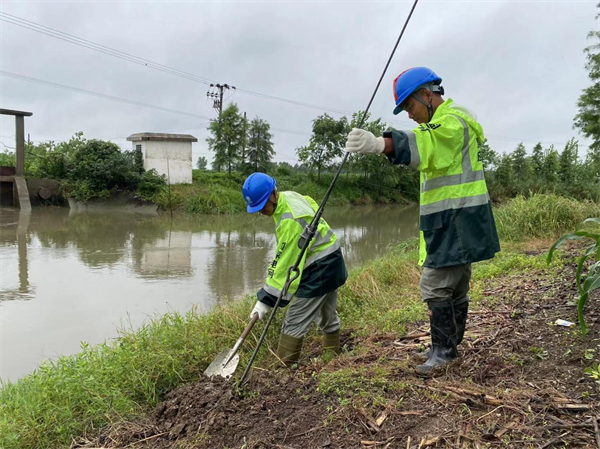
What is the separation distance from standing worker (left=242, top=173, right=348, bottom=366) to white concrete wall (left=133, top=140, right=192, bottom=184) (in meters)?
18.8

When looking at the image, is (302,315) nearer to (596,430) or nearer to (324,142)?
(596,430)

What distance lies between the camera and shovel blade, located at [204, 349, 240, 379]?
284cm

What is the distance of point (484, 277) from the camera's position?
15.4 feet

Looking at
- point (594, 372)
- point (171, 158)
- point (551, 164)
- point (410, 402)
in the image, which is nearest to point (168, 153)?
point (171, 158)

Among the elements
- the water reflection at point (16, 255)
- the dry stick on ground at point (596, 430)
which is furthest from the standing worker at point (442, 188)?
the water reflection at point (16, 255)

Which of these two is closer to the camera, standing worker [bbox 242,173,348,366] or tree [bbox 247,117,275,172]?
standing worker [bbox 242,173,348,366]

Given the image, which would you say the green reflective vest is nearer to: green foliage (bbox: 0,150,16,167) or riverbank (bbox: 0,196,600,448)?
riverbank (bbox: 0,196,600,448)

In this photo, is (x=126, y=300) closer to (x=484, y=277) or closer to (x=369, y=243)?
(x=484, y=277)

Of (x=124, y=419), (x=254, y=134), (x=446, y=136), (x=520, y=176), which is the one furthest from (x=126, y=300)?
(x=520, y=176)

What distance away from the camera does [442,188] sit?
7.62 ft

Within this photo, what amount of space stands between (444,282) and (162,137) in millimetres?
20727

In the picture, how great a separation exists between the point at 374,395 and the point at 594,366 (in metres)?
1.06

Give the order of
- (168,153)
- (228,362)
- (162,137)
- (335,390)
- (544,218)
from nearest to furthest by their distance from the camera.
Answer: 1. (335,390)
2. (228,362)
3. (544,218)
4. (162,137)
5. (168,153)

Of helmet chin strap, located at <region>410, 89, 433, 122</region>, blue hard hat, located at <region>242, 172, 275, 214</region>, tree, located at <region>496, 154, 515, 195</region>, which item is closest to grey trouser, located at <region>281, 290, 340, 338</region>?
blue hard hat, located at <region>242, 172, 275, 214</region>
